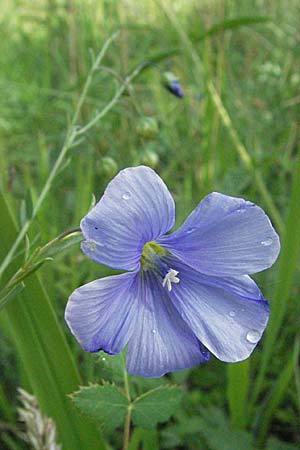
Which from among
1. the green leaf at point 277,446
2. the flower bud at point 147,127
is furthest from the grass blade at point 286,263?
the flower bud at point 147,127

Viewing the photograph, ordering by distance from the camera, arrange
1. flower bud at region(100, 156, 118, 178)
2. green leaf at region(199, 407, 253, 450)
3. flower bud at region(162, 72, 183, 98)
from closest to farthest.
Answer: green leaf at region(199, 407, 253, 450), flower bud at region(100, 156, 118, 178), flower bud at region(162, 72, 183, 98)

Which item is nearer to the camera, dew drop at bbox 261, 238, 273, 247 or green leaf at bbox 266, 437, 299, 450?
dew drop at bbox 261, 238, 273, 247

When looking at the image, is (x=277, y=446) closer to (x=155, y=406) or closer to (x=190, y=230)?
(x=155, y=406)

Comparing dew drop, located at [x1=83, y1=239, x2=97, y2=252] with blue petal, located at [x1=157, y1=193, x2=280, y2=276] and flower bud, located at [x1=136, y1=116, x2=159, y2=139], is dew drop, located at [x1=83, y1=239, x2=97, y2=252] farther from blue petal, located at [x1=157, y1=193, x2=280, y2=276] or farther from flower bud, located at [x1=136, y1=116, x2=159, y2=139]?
flower bud, located at [x1=136, y1=116, x2=159, y2=139]

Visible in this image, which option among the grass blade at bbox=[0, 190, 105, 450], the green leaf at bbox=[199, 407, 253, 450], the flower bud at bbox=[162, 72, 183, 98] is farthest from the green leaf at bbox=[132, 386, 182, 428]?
the flower bud at bbox=[162, 72, 183, 98]

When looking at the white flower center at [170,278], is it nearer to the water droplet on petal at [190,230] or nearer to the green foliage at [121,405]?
the water droplet on petal at [190,230]

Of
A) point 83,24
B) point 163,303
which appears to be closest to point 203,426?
point 163,303

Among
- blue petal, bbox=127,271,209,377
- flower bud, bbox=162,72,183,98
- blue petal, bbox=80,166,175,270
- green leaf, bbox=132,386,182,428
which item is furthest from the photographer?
flower bud, bbox=162,72,183,98
